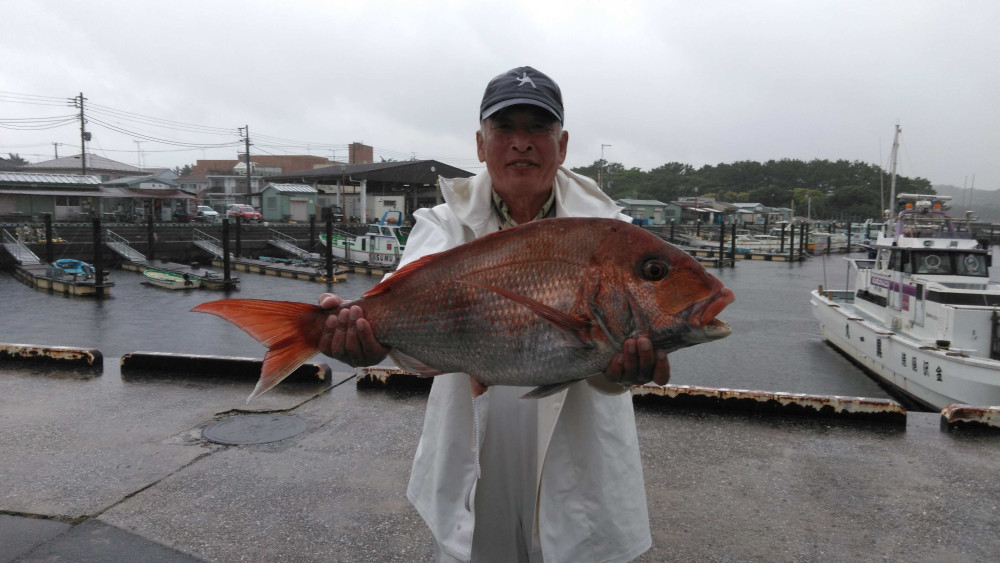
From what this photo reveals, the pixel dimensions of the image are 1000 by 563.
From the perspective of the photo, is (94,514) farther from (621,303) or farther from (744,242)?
(744,242)

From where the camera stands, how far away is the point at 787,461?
13.8ft

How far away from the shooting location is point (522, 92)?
6.66 feet

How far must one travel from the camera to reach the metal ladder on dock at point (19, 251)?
2922 cm

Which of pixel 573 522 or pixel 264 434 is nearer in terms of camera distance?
pixel 573 522

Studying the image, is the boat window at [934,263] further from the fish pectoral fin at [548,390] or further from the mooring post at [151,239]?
the mooring post at [151,239]

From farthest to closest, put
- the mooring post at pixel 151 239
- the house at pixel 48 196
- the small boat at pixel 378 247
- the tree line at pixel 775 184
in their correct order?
1. the tree line at pixel 775 184
2. the house at pixel 48 196
3. the mooring post at pixel 151 239
4. the small boat at pixel 378 247

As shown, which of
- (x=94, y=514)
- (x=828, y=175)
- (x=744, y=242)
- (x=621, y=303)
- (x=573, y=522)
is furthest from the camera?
(x=828, y=175)

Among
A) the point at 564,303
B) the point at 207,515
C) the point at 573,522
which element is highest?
the point at 564,303

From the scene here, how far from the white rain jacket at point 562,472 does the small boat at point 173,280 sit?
28048mm

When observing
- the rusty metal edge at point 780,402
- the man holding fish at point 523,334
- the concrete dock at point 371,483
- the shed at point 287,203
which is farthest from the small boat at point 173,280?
the man holding fish at point 523,334

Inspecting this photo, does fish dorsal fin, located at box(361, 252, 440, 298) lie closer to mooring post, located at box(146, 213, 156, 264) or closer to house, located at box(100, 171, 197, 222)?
mooring post, located at box(146, 213, 156, 264)

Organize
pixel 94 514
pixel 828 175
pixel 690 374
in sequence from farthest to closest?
pixel 828 175 < pixel 690 374 < pixel 94 514

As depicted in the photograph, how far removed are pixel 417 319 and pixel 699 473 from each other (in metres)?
2.80

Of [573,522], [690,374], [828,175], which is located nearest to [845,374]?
[690,374]
